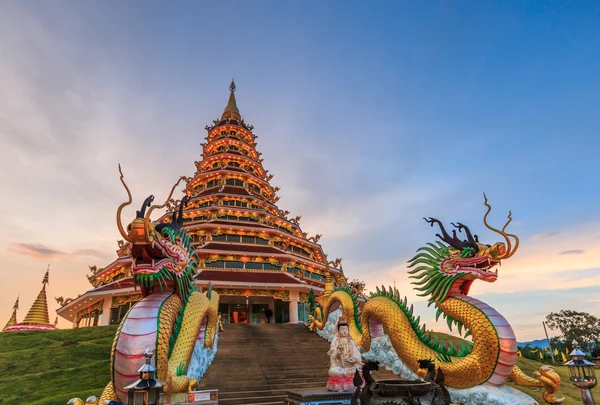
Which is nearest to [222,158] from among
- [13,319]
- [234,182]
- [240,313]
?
[234,182]

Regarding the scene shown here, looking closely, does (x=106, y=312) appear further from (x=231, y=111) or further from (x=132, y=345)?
(x=231, y=111)

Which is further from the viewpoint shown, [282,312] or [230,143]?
[230,143]

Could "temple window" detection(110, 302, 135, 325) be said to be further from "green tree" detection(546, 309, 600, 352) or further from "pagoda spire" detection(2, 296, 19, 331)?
"green tree" detection(546, 309, 600, 352)

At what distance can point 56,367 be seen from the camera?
1114 centimetres

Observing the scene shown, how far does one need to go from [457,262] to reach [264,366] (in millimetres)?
6314

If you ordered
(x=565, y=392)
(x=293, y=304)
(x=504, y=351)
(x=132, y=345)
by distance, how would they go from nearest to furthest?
1. (x=132, y=345)
2. (x=504, y=351)
3. (x=565, y=392)
4. (x=293, y=304)

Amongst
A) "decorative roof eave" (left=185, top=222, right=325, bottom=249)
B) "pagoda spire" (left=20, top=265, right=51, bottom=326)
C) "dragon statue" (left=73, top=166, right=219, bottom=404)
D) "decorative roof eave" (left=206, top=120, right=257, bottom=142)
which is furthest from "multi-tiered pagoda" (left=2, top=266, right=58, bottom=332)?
"dragon statue" (left=73, top=166, right=219, bottom=404)

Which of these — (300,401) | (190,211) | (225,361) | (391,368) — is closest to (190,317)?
(300,401)

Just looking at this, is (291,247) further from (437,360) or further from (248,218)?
(437,360)

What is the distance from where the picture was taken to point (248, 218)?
2605 centimetres

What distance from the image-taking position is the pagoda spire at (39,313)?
23.1 metres

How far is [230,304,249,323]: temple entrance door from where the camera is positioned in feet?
74.2

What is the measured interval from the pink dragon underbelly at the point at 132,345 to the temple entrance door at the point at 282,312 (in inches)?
658

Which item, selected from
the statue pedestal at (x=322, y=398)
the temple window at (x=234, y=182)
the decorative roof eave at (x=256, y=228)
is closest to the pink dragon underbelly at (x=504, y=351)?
the statue pedestal at (x=322, y=398)
